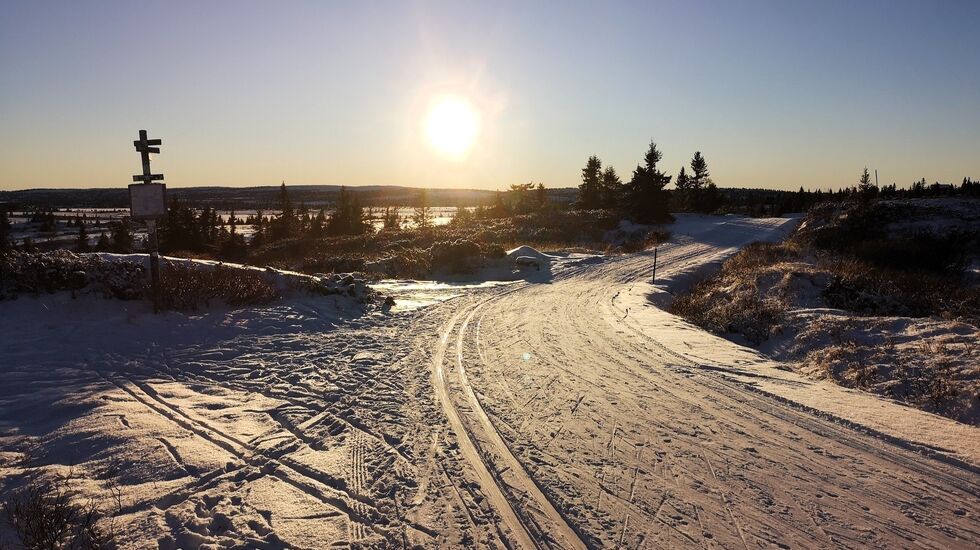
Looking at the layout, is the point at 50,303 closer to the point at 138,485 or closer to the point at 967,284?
the point at 138,485

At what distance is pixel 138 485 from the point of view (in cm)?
434

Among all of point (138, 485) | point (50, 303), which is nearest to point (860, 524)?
point (138, 485)

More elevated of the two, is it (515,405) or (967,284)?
(967,284)

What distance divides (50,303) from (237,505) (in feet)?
28.2

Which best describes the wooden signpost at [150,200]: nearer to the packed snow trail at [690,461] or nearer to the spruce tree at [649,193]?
the packed snow trail at [690,461]

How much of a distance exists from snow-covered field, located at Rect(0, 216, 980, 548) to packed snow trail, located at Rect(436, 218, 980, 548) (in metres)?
0.03

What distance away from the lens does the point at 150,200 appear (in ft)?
33.2

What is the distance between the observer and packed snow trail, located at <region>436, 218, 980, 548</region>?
400cm

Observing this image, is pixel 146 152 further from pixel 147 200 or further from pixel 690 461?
pixel 690 461

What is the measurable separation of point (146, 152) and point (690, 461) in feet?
39.8

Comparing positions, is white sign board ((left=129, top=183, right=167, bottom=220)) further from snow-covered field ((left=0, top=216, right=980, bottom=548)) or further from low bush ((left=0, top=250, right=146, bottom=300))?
snow-covered field ((left=0, top=216, right=980, bottom=548))

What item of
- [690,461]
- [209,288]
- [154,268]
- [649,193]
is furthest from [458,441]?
[649,193]

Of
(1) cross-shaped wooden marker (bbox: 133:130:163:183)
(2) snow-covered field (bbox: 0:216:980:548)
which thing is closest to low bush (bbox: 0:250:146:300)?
(2) snow-covered field (bbox: 0:216:980:548)

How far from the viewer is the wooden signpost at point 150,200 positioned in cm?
1006
